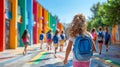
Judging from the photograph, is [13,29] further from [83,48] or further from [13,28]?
[83,48]

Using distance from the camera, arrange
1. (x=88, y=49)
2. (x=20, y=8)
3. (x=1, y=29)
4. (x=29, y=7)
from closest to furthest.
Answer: (x=88, y=49) → (x=1, y=29) → (x=20, y=8) → (x=29, y=7)

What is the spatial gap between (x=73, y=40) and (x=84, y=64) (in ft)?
1.68

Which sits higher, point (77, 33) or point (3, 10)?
point (3, 10)

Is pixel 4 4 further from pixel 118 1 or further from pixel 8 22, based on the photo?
pixel 118 1

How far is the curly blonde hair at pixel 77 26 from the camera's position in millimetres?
6012

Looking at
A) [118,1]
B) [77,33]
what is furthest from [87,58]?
[118,1]

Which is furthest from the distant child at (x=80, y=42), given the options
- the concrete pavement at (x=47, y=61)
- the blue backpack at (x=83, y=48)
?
the concrete pavement at (x=47, y=61)

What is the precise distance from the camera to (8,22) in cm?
3120

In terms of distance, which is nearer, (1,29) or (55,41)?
(55,41)

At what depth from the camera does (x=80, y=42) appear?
19.9 feet

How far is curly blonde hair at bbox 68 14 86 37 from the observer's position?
601 cm

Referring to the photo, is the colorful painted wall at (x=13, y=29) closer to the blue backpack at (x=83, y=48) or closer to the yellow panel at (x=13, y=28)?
the yellow panel at (x=13, y=28)

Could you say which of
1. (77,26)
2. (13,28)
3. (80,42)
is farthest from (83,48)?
(13,28)

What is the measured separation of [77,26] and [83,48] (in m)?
0.44
